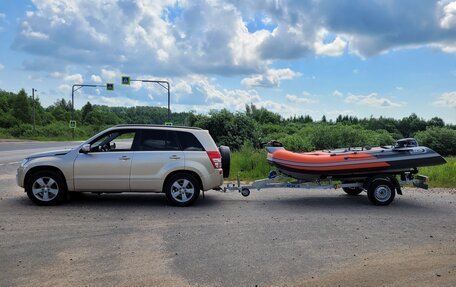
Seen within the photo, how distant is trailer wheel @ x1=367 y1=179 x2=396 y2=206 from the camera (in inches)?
368

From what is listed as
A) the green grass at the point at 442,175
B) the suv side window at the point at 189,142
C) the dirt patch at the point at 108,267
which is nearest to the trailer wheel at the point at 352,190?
the green grass at the point at 442,175

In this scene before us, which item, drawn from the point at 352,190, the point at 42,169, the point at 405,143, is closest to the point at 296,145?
the point at 352,190

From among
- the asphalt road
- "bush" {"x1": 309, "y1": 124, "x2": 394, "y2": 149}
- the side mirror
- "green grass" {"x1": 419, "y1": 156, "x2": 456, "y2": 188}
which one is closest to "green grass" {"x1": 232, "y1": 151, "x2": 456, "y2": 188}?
"green grass" {"x1": 419, "y1": 156, "x2": 456, "y2": 188}

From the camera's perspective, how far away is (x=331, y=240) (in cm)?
652

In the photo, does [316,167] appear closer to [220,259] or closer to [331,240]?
[331,240]

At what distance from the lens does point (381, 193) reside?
9375 millimetres

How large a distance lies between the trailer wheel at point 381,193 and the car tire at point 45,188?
21.0 ft

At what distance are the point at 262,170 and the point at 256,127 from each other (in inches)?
448

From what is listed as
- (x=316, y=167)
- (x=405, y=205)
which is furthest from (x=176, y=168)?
(x=405, y=205)

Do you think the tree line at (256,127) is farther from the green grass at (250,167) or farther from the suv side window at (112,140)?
the suv side window at (112,140)

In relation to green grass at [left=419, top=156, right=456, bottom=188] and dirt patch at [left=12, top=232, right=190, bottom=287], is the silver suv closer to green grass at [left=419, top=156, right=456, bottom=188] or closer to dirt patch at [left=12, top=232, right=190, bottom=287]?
dirt patch at [left=12, top=232, right=190, bottom=287]

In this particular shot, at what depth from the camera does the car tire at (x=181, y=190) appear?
9008 millimetres

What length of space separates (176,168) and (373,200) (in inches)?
167

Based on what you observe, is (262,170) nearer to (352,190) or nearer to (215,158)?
(352,190)
